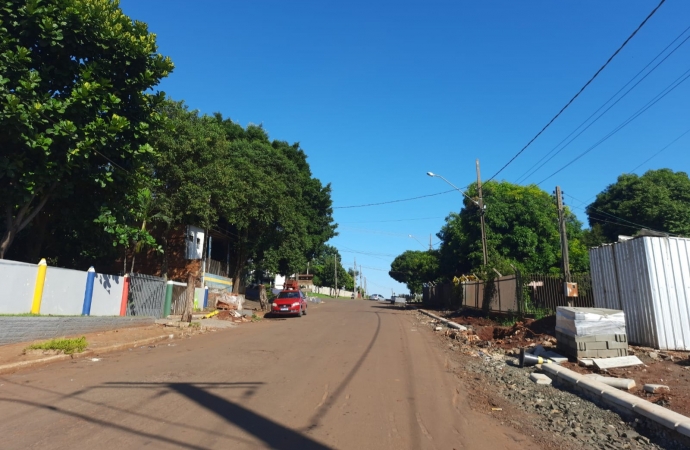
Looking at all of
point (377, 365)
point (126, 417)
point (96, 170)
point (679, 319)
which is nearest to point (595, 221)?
point (679, 319)

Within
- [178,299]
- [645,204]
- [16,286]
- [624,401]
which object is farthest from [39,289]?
[645,204]

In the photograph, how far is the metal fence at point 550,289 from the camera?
17.7 metres

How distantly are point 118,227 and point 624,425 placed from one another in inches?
620

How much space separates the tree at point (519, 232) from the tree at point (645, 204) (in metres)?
4.55

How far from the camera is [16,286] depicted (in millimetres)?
12742

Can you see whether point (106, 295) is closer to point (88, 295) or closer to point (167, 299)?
point (88, 295)

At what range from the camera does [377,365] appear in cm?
1106

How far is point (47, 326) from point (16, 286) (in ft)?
4.46

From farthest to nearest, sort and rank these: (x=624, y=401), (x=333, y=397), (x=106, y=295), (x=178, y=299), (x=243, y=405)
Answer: (x=178, y=299) → (x=106, y=295) → (x=333, y=397) → (x=243, y=405) → (x=624, y=401)

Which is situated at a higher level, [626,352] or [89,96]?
[89,96]

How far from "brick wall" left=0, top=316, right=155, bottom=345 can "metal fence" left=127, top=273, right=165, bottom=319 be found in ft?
9.20

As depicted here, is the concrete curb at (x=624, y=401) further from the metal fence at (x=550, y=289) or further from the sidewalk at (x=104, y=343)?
the sidewalk at (x=104, y=343)

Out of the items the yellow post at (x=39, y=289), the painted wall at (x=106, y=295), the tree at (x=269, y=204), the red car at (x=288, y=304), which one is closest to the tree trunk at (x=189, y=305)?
the painted wall at (x=106, y=295)

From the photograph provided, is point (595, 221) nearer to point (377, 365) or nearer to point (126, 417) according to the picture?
point (377, 365)
